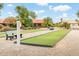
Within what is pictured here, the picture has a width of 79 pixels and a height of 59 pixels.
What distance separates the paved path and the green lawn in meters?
0.10

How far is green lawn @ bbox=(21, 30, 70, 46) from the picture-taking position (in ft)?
15.4

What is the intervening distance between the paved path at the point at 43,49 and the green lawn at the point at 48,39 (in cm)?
10

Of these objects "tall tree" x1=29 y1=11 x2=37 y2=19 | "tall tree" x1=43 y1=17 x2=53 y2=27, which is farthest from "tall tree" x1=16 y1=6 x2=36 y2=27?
"tall tree" x1=43 y1=17 x2=53 y2=27

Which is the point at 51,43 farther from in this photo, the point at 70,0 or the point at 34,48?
the point at 70,0

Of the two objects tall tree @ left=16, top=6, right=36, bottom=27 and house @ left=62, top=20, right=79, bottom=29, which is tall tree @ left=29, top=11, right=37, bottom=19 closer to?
tall tree @ left=16, top=6, right=36, bottom=27

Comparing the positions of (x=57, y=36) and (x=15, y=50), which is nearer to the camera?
(x=15, y=50)

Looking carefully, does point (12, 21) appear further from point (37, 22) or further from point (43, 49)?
point (43, 49)

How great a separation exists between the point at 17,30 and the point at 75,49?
116 cm

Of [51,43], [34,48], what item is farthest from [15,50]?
[51,43]

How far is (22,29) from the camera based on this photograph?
477 centimetres

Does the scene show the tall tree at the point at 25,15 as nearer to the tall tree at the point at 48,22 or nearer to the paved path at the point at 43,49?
the tall tree at the point at 48,22

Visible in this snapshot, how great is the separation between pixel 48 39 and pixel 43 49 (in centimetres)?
33

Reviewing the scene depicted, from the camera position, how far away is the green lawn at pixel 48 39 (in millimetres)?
4695

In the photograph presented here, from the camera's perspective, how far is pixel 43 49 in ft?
15.0
